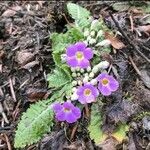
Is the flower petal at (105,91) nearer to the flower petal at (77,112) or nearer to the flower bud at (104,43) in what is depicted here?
the flower petal at (77,112)

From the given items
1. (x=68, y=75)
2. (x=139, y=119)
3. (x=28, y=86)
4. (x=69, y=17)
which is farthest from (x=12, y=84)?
(x=139, y=119)

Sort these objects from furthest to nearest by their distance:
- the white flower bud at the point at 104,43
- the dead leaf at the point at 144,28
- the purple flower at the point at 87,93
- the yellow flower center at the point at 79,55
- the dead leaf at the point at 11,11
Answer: the dead leaf at the point at 11,11, the dead leaf at the point at 144,28, the white flower bud at the point at 104,43, the yellow flower center at the point at 79,55, the purple flower at the point at 87,93

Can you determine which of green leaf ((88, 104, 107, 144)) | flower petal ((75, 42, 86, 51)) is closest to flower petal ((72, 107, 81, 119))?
green leaf ((88, 104, 107, 144))

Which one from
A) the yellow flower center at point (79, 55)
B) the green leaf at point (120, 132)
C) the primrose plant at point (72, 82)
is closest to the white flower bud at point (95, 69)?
the primrose plant at point (72, 82)

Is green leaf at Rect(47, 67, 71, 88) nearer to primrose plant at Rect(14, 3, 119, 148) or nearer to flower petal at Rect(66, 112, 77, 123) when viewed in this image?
primrose plant at Rect(14, 3, 119, 148)

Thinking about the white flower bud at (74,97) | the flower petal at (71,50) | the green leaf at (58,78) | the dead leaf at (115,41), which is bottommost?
the white flower bud at (74,97)

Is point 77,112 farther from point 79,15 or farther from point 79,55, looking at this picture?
point 79,15
